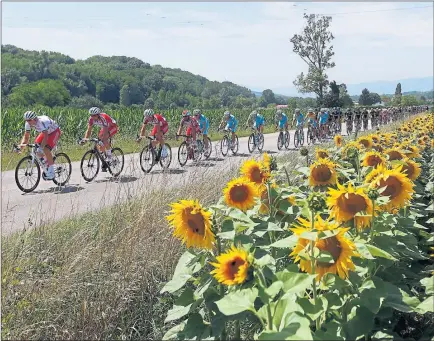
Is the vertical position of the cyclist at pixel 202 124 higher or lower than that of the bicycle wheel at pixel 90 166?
higher

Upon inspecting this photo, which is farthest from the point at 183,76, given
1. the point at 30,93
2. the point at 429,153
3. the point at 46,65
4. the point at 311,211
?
the point at 311,211

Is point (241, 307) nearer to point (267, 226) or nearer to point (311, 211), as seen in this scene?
point (311, 211)

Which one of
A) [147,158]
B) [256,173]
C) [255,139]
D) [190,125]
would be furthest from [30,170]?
[255,139]

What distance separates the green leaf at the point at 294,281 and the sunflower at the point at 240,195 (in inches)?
32.7

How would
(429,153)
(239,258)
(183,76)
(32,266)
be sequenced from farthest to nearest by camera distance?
(183,76), (429,153), (32,266), (239,258)

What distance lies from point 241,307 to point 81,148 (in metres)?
18.2

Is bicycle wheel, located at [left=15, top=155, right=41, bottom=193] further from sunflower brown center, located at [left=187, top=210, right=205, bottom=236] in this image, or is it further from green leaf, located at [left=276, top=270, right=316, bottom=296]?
green leaf, located at [left=276, top=270, right=316, bottom=296]

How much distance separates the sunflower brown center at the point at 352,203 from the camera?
99.0 inches

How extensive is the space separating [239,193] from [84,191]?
8.29 meters

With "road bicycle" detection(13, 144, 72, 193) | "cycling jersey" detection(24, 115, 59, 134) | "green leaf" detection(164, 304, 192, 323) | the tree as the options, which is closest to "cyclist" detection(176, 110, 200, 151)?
"cycling jersey" detection(24, 115, 59, 134)

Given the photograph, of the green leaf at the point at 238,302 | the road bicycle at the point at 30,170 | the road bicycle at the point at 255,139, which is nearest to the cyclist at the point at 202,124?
the road bicycle at the point at 255,139

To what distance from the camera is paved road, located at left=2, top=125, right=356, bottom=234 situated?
607 cm

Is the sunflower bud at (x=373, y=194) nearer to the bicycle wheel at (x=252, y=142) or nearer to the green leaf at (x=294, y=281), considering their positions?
the green leaf at (x=294, y=281)

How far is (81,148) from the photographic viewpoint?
1928 centimetres
